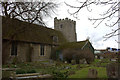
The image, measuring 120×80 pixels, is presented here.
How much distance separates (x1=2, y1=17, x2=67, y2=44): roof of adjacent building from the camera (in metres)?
18.3

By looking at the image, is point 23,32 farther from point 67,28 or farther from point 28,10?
point 67,28

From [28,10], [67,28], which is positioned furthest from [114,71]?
[67,28]

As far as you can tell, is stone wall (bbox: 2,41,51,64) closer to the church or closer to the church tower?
the church

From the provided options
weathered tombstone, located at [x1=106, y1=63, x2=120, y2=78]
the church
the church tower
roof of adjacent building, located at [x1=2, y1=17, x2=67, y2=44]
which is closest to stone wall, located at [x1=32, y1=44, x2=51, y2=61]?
the church

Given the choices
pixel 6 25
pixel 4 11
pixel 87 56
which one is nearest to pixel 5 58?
pixel 6 25

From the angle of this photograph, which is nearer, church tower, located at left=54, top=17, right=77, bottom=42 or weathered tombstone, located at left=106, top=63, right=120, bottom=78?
weathered tombstone, located at left=106, top=63, right=120, bottom=78

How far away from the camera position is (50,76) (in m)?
7.18

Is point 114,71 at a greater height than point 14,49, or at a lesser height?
lesser

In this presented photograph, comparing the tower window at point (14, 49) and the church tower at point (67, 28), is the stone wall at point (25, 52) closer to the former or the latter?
the tower window at point (14, 49)

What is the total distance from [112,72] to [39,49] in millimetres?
18609

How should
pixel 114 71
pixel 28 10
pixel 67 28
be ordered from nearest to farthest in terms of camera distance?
1. pixel 114 71
2. pixel 28 10
3. pixel 67 28

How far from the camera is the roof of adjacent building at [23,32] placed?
18.3 m

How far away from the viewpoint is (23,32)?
2119 centimetres

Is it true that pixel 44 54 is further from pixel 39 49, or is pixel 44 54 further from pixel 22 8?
pixel 22 8
